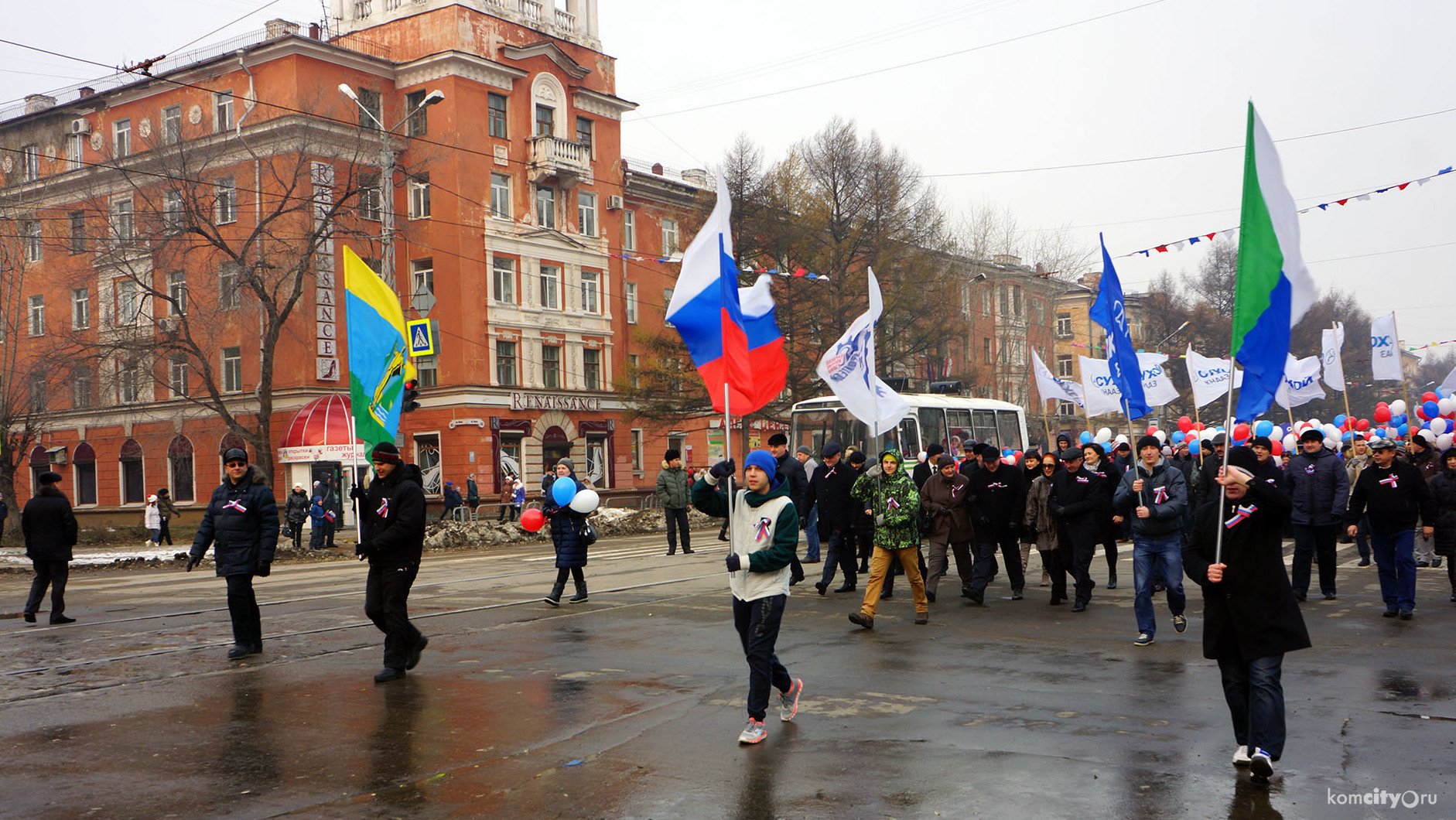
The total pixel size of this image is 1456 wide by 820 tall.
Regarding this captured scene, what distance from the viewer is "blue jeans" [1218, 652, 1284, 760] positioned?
233 inches

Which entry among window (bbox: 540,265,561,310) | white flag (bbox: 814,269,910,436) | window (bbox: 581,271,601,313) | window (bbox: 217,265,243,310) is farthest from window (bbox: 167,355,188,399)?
white flag (bbox: 814,269,910,436)

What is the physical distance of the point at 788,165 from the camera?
137 ft

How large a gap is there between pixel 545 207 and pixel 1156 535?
39321 millimetres

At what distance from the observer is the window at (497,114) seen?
45325mm

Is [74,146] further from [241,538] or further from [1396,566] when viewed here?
[1396,566]

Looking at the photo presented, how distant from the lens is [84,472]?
4906 centimetres

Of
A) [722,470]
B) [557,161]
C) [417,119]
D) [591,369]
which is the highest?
[417,119]

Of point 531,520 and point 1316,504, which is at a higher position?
point 531,520

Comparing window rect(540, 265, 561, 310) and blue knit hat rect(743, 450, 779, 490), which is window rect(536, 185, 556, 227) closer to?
window rect(540, 265, 561, 310)

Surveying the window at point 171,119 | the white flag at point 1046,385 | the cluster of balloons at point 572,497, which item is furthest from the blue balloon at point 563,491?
the window at point 171,119

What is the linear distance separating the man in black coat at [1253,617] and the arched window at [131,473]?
158ft

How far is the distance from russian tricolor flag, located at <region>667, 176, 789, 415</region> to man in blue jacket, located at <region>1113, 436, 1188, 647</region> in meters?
3.97

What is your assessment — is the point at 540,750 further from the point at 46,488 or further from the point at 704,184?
the point at 704,184

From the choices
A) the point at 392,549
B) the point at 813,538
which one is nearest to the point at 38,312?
the point at 813,538
